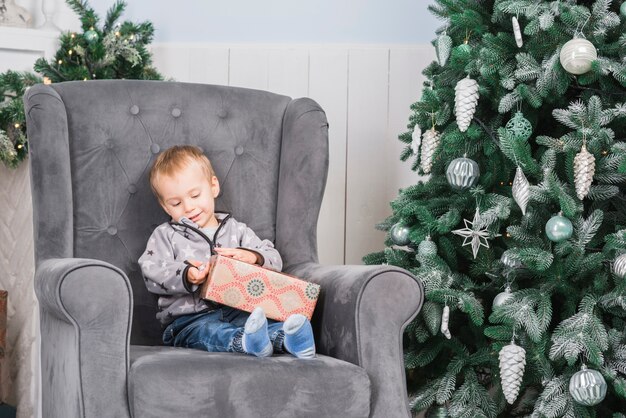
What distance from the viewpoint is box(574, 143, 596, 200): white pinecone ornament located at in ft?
6.35

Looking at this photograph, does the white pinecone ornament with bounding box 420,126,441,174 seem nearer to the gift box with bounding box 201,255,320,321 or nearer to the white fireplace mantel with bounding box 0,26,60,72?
the gift box with bounding box 201,255,320,321

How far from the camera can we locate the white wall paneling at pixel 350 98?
10.3ft

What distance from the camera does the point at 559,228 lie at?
1934mm

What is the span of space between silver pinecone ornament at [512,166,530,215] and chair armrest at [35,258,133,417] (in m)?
0.91

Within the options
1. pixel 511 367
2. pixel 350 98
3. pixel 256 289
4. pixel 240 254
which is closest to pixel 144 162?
pixel 240 254

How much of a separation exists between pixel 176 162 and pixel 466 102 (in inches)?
29.4

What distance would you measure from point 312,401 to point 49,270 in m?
0.63

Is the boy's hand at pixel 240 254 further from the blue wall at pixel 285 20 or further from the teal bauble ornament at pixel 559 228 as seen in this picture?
the blue wall at pixel 285 20

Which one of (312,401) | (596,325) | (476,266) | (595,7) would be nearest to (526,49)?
(595,7)

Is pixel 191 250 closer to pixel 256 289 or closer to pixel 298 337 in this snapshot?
pixel 256 289

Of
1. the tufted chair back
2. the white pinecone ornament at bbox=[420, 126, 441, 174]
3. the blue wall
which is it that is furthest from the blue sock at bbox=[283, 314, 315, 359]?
the blue wall

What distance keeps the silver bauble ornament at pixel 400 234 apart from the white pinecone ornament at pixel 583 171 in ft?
1.72

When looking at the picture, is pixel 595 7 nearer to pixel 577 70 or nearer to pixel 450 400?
pixel 577 70

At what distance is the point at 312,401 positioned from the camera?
1.72 metres
